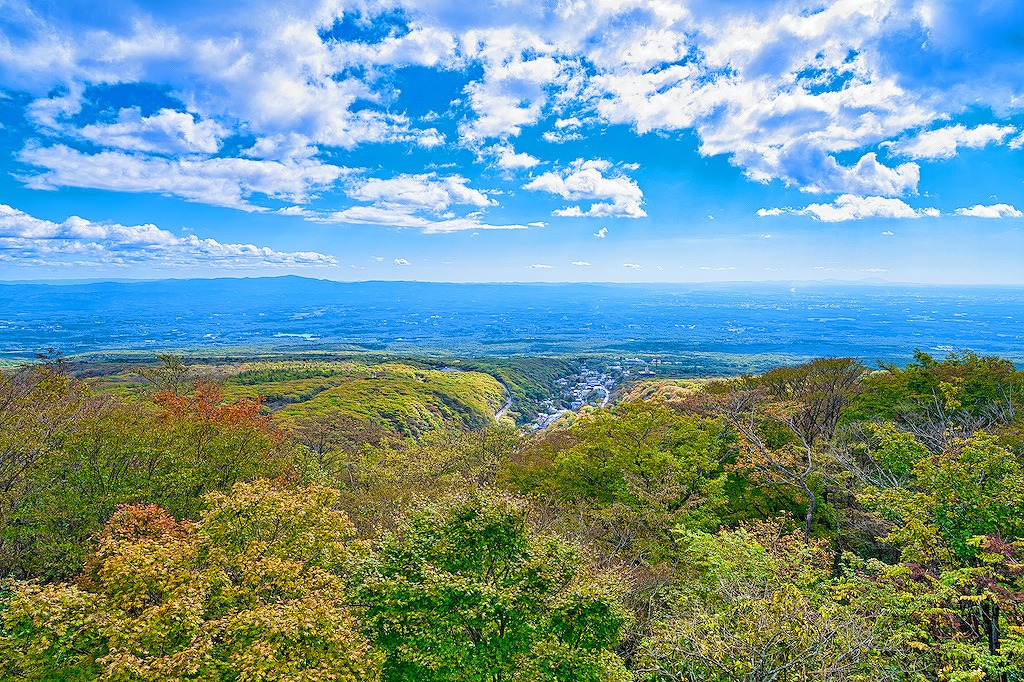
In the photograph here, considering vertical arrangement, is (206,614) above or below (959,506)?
below

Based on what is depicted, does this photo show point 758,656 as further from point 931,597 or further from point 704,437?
point 704,437

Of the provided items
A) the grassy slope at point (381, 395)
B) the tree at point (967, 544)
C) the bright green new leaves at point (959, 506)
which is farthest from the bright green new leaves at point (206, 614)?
the grassy slope at point (381, 395)

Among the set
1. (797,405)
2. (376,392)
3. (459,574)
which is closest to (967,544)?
(459,574)

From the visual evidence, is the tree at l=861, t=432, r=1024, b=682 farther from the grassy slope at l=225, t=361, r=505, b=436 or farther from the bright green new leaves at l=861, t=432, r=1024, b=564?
the grassy slope at l=225, t=361, r=505, b=436

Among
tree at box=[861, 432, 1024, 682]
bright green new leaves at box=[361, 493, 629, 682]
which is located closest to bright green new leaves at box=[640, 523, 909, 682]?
tree at box=[861, 432, 1024, 682]

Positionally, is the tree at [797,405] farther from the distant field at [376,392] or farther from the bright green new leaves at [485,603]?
the distant field at [376,392]

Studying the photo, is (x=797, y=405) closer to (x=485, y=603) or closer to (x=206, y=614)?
(x=485, y=603)

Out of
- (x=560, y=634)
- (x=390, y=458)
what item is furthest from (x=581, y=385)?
(x=560, y=634)
